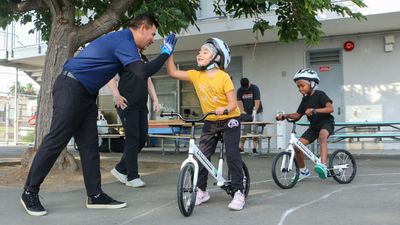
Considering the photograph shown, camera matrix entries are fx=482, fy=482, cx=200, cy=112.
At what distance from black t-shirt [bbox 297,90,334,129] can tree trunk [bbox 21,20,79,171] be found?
3.73m

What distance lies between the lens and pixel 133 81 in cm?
666

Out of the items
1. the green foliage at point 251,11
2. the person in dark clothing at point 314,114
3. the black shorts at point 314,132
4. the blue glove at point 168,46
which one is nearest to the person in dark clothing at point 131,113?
the green foliage at point 251,11

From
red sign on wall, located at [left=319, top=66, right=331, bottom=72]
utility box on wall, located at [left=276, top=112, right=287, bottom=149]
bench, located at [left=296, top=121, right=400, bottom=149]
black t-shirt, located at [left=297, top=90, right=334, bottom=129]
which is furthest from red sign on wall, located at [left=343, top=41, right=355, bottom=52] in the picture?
black t-shirt, located at [left=297, top=90, right=334, bottom=129]

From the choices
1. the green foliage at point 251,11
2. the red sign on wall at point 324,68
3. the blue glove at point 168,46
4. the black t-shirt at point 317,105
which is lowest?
the black t-shirt at point 317,105

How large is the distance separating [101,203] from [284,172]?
254 centimetres

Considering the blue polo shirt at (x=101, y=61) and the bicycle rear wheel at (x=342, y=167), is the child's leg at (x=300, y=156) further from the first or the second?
the blue polo shirt at (x=101, y=61)

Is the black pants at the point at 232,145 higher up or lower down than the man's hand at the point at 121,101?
lower down

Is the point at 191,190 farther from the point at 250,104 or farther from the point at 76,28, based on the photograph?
the point at 250,104

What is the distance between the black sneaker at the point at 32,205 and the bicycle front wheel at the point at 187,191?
1453 mm

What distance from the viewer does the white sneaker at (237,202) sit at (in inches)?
200

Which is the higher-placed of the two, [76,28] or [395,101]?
[76,28]

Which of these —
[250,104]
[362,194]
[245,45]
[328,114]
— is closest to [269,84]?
[245,45]

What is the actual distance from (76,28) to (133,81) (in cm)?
191

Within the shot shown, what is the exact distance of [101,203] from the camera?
5.31m
